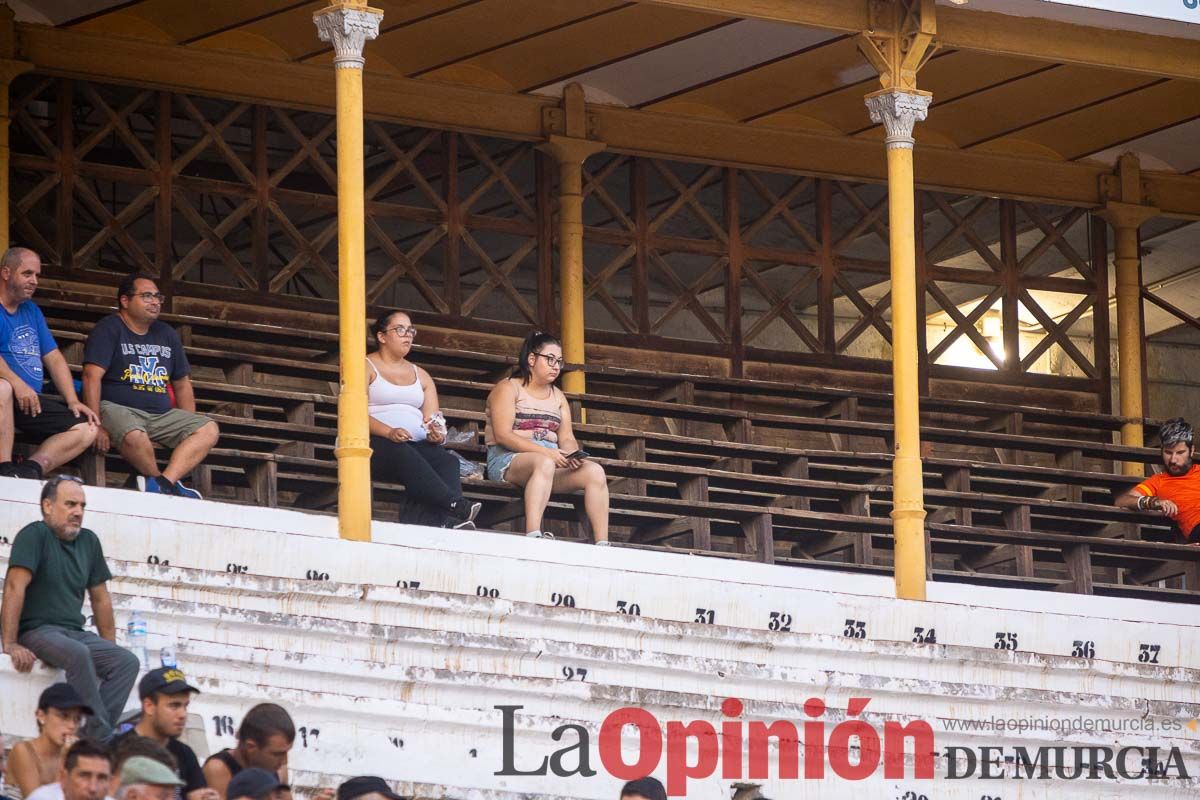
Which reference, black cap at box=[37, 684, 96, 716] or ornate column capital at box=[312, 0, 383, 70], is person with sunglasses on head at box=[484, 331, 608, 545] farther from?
black cap at box=[37, 684, 96, 716]

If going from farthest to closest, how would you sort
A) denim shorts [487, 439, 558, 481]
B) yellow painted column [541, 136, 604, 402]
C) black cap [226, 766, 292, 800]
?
yellow painted column [541, 136, 604, 402]
denim shorts [487, 439, 558, 481]
black cap [226, 766, 292, 800]

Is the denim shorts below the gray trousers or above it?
above

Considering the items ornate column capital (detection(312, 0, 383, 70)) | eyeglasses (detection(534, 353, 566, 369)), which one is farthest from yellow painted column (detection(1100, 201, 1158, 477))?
ornate column capital (detection(312, 0, 383, 70))

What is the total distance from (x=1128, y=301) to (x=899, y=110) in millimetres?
4464

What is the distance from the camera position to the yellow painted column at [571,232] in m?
14.7

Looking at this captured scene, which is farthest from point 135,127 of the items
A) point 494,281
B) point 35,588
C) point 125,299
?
point 35,588

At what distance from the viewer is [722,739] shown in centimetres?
906

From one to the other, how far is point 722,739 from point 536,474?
2486 millimetres

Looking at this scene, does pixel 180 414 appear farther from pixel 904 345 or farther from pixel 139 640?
pixel 904 345

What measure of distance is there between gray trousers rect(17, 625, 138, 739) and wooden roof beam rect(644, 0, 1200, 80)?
17.1ft

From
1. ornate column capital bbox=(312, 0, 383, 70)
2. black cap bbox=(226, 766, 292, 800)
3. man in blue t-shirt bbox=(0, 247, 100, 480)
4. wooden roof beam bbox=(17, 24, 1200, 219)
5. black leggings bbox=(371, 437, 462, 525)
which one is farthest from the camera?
wooden roof beam bbox=(17, 24, 1200, 219)

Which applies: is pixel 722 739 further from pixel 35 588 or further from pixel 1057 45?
pixel 1057 45

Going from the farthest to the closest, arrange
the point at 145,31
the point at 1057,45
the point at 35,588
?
the point at 145,31, the point at 1057,45, the point at 35,588

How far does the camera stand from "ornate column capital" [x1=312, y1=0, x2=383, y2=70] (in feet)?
36.0
